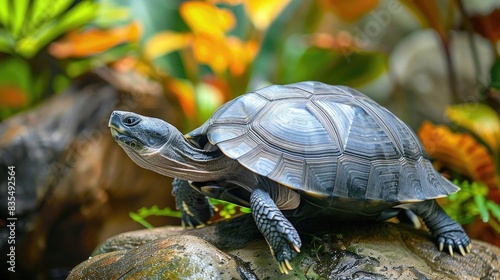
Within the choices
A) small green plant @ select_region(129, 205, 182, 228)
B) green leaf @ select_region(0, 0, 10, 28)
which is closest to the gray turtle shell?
small green plant @ select_region(129, 205, 182, 228)

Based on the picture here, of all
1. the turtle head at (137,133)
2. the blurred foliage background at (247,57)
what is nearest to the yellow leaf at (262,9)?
the blurred foliage background at (247,57)

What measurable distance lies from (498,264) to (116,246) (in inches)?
72.8

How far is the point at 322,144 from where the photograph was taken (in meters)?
1.96

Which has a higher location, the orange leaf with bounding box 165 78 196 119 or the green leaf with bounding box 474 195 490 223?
the orange leaf with bounding box 165 78 196 119

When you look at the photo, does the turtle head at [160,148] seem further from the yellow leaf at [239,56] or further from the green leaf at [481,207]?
the yellow leaf at [239,56]

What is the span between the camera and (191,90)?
163 inches

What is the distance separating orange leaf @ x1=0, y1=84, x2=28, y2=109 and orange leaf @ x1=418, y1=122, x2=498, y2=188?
12.2 feet

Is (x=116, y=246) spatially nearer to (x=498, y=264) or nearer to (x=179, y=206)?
(x=179, y=206)

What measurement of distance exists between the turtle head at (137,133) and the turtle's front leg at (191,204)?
1.58ft

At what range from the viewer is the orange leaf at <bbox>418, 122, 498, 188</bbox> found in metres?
3.35

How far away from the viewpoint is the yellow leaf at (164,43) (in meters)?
4.09

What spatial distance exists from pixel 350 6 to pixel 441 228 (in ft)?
10.3

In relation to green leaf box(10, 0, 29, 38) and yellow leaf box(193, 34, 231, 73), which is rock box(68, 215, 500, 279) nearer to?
yellow leaf box(193, 34, 231, 73)

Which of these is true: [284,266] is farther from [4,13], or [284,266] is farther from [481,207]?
[4,13]
